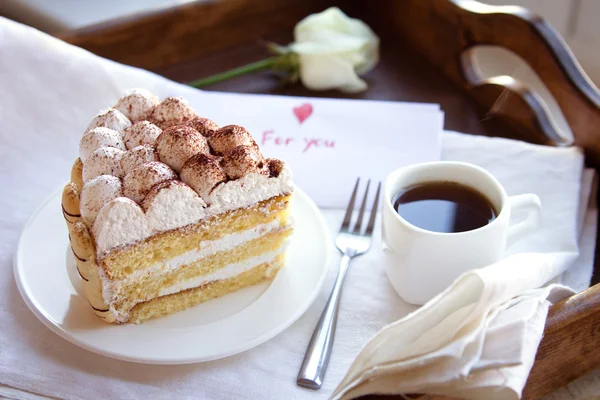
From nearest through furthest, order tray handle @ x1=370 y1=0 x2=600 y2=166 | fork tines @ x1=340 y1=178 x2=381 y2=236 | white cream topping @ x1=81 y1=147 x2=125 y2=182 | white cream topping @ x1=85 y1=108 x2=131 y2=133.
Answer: white cream topping @ x1=81 y1=147 x2=125 y2=182 < white cream topping @ x1=85 y1=108 x2=131 y2=133 < fork tines @ x1=340 y1=178 x2=381 y2=236 < tray handle @ x1=370 y1=0 x2=600 y2=166

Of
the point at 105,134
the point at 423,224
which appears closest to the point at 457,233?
the point at 423,224

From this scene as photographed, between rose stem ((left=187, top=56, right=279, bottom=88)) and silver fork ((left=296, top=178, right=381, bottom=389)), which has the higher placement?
rose stem ((left=187, top=56, right=279, bottom=88))

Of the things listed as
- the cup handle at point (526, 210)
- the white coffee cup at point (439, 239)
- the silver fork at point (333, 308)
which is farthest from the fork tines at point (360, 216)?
the cup handle at point (526, 210)

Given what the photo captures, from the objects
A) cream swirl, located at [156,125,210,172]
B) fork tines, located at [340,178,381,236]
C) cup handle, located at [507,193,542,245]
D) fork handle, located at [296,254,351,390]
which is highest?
cream swirl, located at [156,125,210,172]

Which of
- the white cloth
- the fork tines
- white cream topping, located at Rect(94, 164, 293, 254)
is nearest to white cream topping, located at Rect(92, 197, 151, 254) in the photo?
white cream topping, located at Rect(94, 164, 293, 254)

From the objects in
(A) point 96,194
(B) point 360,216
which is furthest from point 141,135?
(B) point 360,216

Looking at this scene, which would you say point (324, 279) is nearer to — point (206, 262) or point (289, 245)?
point (289, 245)

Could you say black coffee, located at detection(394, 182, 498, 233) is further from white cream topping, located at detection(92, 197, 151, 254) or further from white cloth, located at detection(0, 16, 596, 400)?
white cream topping, located at detection(92, 197, 151, 254)
